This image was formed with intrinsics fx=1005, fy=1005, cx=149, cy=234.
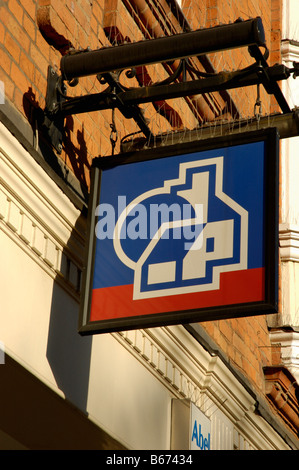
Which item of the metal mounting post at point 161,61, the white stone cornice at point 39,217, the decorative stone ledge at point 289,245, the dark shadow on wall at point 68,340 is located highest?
Result: the decorative stone ledge at point 289,245

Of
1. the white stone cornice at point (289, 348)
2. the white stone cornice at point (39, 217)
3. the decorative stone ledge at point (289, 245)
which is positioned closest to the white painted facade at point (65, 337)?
the white stone cornice at point (39, 217)

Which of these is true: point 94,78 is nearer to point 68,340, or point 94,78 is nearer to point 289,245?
point 68,340

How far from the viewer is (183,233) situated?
5848mm

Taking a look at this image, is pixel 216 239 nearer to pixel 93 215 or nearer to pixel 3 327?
pixel 93 215

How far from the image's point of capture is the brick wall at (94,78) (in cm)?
630

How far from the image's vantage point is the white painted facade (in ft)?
18.7

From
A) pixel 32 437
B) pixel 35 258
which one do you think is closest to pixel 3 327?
pixel 35 258

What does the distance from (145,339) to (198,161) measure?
5.72ft

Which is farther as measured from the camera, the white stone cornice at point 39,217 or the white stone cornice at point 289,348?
the white stone cornice at point 289,348

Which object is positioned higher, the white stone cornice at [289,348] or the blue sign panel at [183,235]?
the white stone cornice at [289,348]

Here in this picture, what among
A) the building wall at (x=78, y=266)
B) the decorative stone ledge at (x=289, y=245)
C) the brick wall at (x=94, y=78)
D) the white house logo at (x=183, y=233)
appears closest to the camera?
the white house logo at (x=183, y=233)

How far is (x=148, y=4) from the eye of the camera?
26.5ft

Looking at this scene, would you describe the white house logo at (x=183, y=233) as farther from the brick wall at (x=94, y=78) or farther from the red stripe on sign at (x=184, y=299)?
the brick wall at (x=94, y=78)

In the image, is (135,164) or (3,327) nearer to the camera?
(3,327)
